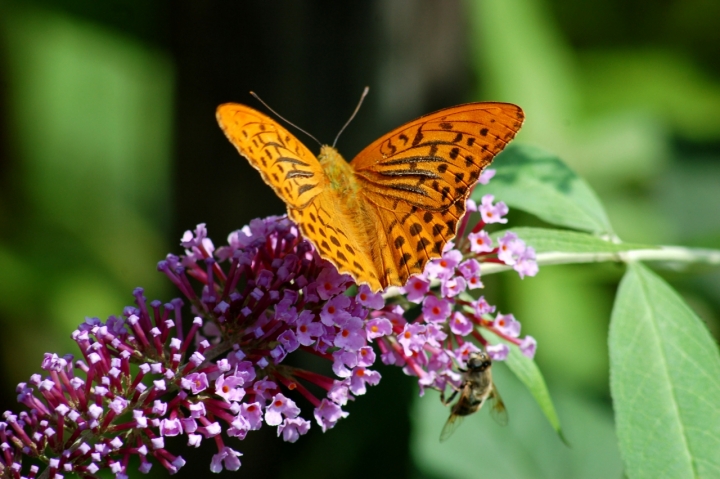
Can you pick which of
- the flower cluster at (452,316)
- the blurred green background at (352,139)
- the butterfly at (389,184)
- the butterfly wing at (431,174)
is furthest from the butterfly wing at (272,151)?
the blurred green background at (352,139)

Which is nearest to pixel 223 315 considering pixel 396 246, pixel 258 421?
pixel 258 421

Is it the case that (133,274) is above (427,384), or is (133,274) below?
below

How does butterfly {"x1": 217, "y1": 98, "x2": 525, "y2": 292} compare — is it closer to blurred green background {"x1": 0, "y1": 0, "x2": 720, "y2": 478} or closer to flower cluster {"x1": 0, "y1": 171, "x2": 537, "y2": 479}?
flower cluster {"x1": 0, "y1": 171, "x2": 537, "y2": 479}

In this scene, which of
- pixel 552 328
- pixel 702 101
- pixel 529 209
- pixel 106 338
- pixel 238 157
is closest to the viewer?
pixel 106 338

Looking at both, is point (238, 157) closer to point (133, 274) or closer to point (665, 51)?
point (133, 274)

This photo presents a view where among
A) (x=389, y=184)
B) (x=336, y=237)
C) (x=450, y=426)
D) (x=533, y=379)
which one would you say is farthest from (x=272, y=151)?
(x=450, y=426)

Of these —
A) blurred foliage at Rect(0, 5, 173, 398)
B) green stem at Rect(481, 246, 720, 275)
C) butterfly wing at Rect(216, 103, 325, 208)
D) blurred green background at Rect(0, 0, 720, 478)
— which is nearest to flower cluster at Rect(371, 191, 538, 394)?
green stem at Rect(481, 246, 720, 275)
